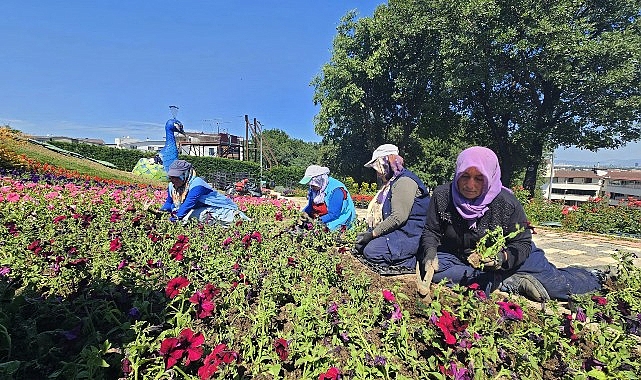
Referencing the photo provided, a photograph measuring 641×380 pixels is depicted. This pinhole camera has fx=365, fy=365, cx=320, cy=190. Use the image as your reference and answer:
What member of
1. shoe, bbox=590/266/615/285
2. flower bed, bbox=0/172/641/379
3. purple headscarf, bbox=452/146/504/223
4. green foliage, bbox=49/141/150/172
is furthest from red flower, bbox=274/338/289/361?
green foliage, bbox=49/141/150/172

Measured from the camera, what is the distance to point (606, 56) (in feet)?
47.1

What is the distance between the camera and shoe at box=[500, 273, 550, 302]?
2541mm

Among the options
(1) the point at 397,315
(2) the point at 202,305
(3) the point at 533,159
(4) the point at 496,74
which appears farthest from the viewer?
(3) the point at 533,159

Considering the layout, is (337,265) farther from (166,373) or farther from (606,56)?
(606,56)

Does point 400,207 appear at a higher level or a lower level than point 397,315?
higher

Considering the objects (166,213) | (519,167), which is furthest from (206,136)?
(166,213)

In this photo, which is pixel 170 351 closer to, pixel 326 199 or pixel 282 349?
pixel 282 349

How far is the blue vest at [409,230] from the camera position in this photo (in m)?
3.09

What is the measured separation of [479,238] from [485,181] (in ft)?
1.43

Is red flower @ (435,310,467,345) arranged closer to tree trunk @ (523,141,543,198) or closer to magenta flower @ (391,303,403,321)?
magenta flower @ (391,303,403,321)

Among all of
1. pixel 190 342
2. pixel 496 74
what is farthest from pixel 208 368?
pixel 496 74

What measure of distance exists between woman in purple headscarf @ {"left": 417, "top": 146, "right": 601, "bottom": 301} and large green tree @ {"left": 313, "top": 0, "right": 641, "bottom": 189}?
15.2 meters

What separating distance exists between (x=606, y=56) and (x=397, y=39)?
10.4m

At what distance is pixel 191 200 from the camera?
14.6 feet
